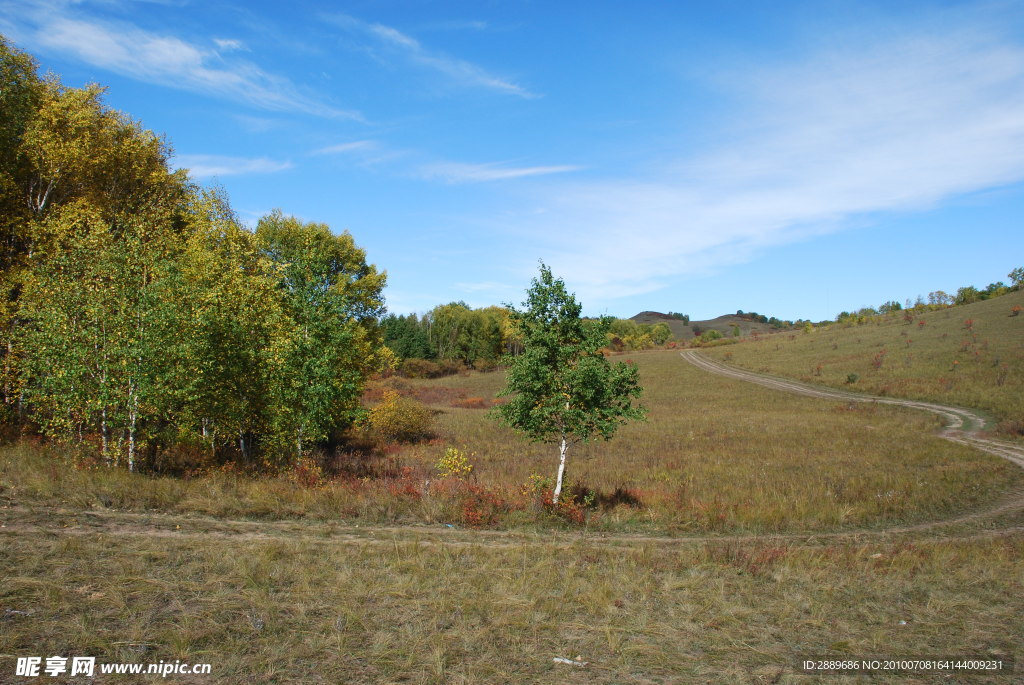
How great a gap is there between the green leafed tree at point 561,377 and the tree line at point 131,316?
657cm

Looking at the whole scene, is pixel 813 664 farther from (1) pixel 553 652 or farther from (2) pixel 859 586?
(2) pixel 859 586

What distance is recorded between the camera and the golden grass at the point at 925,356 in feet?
144

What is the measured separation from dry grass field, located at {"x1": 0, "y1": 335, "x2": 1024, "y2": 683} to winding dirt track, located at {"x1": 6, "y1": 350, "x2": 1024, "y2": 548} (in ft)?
0.31

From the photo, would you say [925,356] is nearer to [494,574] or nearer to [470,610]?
[494,574]

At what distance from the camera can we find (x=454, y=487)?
652 inches

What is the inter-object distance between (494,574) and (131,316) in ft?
43.4

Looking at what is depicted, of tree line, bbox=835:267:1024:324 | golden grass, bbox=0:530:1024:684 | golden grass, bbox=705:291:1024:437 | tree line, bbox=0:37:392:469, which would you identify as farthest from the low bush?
tree line, bbox=835:267:1024:324

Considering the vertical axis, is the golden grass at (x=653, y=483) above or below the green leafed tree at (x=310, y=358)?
below

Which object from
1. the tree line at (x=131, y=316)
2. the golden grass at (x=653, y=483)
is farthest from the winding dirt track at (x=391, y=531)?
the tree line at (x=131, y=316)

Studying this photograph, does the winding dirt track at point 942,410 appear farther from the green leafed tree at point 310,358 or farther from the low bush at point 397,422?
the low bush at point 397,422

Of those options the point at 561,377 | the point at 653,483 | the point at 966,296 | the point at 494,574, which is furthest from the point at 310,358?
the point at 966,296

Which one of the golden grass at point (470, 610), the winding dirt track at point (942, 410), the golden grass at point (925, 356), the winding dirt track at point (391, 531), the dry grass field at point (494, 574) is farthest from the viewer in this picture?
the golden grass at point (925, 356)

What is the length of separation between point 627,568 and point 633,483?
432 inches

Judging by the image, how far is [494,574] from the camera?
1002 centimetres
